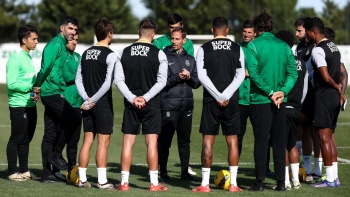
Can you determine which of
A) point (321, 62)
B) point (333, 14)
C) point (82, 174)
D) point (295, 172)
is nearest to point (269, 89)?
point (321, 62)

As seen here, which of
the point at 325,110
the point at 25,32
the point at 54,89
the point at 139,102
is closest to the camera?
the point at 139,102

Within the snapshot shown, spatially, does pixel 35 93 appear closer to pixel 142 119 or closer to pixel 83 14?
pixel 142 119

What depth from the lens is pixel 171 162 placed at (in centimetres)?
1315

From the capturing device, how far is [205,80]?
9750 mm

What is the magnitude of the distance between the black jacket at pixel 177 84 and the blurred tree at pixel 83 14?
4391cm

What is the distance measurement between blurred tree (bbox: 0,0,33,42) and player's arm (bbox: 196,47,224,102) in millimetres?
44726

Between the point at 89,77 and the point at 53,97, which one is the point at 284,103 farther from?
the point at 53,97

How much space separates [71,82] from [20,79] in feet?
2.45

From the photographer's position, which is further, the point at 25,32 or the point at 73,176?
the point at 25,32

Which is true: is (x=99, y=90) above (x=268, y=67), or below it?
below

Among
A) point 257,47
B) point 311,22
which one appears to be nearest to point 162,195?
point 257,47

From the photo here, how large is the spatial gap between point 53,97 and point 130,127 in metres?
1.55

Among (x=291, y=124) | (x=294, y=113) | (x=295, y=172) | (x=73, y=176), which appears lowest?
(x=73, y=176)

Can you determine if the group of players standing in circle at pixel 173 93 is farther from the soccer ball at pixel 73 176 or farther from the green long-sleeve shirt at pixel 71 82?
the soccer ball at pixel 73 176
